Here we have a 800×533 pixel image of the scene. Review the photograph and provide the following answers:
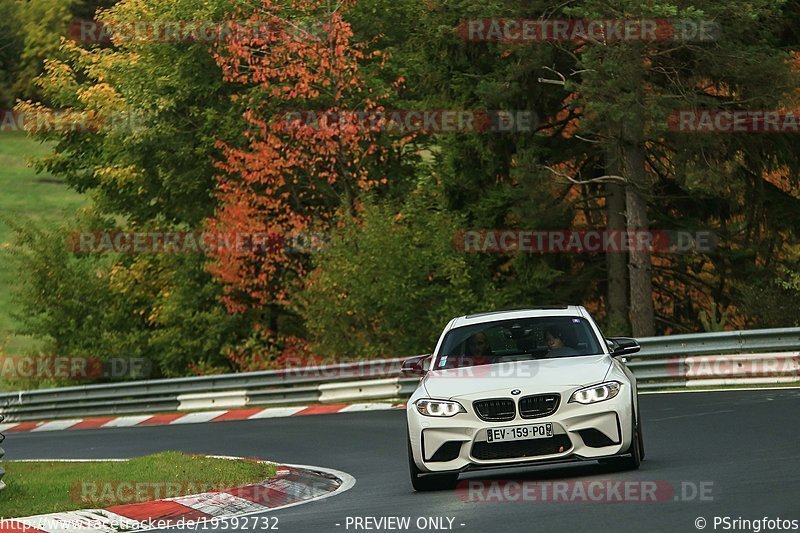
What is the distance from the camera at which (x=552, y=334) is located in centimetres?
1396

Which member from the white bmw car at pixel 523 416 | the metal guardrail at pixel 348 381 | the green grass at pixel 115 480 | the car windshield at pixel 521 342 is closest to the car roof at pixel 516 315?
the car windshield at pixel 521 342

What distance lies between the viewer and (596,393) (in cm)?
1255

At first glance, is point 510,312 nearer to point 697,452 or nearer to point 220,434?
point 697,452

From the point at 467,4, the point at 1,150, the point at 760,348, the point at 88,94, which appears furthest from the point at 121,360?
the point at 1,150

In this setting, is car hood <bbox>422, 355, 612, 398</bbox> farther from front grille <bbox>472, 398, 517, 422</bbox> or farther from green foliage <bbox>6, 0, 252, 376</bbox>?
green foliage <bbox>6, 0, 252, 376</bbox>

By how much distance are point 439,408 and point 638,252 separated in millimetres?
21087

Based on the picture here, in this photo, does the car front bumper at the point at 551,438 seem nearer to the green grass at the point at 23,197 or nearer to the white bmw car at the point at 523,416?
the white bmw car at the point at 523,416

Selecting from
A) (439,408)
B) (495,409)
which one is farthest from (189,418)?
(495,409)

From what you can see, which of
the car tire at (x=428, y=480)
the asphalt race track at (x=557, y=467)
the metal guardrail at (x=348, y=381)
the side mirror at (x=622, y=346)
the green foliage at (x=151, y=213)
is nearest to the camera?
the asphalt race track at (x=557, y=467)

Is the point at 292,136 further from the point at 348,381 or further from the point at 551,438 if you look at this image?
the point at 551,438

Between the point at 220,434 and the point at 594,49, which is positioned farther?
the point at 594,49

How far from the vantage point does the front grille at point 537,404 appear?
41.1 feet

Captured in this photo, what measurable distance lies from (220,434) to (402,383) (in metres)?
3.99

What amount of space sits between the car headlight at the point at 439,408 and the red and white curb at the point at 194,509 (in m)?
1.49
